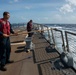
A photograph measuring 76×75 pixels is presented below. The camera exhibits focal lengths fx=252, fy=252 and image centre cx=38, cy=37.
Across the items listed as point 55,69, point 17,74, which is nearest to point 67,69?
point 55,69

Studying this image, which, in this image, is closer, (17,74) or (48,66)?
(17,74)

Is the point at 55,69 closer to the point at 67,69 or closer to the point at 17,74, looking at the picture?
the point at 67,69

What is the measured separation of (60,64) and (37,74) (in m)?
1.70

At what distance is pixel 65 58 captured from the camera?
9812 millimetres

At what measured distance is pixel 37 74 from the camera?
8375 mm

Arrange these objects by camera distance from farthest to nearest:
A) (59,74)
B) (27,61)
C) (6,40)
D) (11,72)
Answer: (27,61) → (6,40) → (11,72) → (59,74)

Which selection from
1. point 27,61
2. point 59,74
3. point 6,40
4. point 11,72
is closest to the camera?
point 59,74

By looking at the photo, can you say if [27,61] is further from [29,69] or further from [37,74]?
[37,74]

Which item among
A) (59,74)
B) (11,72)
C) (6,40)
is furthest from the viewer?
(6,40)

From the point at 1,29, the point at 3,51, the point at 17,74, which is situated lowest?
the point at 17,74

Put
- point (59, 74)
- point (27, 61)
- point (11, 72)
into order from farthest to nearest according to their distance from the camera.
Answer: point (27, 61)
point (11, 72)
point (59, 74)

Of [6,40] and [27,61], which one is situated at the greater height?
[6,40]

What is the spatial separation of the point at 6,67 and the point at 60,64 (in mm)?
2096

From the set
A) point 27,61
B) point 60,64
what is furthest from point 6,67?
point 60,64
